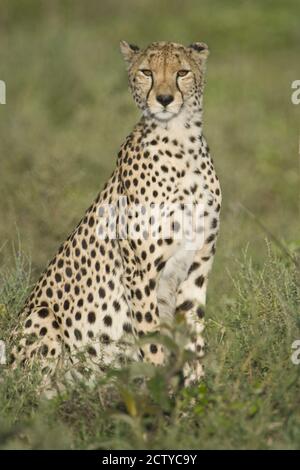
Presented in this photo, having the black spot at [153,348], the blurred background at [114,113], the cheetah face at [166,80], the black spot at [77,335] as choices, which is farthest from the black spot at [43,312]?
the cheetah face at [166,80]

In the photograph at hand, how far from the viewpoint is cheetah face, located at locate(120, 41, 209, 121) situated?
13.4ft

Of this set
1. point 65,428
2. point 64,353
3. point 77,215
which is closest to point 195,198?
point 64,353

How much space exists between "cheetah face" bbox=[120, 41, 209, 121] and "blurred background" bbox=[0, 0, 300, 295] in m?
0.83

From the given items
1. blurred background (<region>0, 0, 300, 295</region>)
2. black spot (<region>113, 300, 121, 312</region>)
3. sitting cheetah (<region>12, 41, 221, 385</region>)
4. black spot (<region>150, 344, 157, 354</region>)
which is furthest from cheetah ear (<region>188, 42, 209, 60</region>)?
black spot (<region>150, 344, 157, 354</region>)

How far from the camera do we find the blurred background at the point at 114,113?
21.6 feet

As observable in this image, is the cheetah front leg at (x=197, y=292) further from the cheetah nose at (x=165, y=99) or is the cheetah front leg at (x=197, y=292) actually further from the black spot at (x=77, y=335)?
the cheetah nose at (x=165, y=99)

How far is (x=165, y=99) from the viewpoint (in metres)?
4.05

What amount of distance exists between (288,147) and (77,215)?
118 inches

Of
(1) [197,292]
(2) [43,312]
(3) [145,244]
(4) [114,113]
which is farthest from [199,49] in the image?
(4) [114,113]

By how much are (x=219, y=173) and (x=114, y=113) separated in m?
1.60

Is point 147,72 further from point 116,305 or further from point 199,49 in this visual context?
point 116,305
